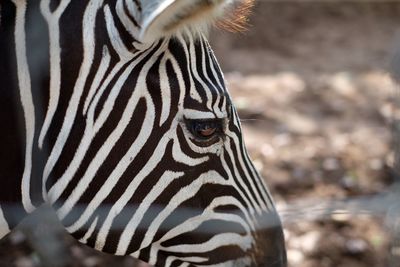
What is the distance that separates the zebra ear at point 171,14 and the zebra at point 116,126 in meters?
0.01

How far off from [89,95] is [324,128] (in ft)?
12.7

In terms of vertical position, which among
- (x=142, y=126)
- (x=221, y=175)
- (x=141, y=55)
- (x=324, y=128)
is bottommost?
(x=324, y=128)

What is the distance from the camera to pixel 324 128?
578 centimetres

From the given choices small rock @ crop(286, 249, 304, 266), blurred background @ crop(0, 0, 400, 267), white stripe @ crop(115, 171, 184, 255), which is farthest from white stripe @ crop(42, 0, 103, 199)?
small rock @ crop(286, 249, 304, 266)

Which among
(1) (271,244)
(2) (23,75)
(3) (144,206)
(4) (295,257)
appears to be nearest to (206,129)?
(3) (144,206)

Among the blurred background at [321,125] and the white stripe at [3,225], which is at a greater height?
the white stripe at [3,225]

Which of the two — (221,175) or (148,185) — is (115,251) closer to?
(148,185)

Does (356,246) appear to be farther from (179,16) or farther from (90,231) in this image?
(179,16)

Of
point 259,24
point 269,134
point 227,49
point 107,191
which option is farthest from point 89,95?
point 259,24

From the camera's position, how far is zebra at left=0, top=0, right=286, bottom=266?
7.01 feet

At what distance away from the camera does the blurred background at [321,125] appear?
13.7 feet

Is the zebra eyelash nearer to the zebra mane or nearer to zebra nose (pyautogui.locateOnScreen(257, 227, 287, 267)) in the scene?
the zebra mane

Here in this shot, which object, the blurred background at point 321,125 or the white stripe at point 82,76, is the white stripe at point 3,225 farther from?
the blurred background at point 321,125

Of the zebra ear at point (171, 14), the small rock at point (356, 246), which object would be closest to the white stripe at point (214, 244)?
the zebra ear at point (171, 14)
